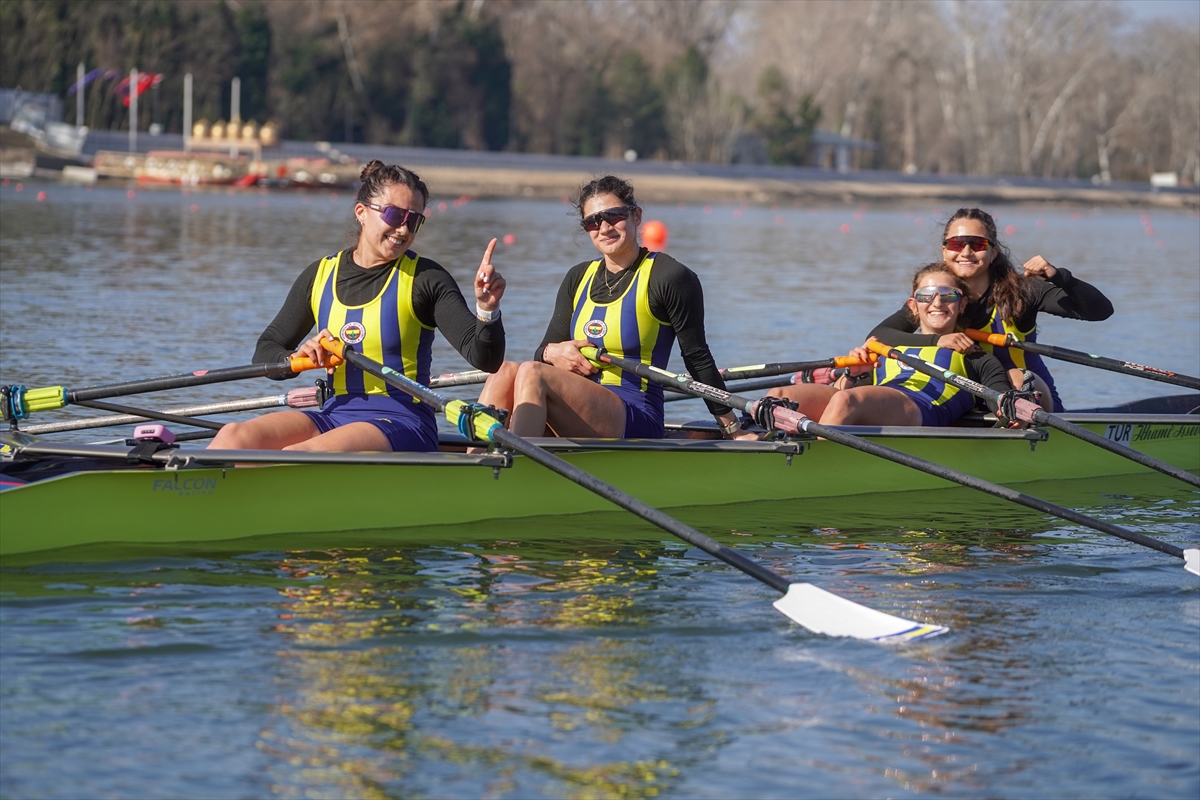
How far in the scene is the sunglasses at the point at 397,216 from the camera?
6.56 metres

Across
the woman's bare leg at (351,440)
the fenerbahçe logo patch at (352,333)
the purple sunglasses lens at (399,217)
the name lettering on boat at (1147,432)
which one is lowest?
the name lettering on boat at (1147,432)

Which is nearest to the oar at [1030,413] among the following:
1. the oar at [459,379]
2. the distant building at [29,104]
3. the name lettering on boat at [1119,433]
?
the name lettering on boat at [1119,433]

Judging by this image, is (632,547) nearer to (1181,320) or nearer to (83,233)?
(1181,320)

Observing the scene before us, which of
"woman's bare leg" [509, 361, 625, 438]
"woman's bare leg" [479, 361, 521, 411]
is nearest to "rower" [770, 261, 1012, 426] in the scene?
"woman's bare leg" [509, 361, 625, 438]

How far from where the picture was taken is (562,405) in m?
7.41

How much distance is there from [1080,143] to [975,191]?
53.8 ft

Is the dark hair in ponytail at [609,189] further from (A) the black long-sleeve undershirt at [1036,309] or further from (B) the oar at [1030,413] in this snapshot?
(A) the black long-sleeve undershirt at [1036,309]

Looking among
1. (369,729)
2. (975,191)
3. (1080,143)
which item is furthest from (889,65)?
(369,729)

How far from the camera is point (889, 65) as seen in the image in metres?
86.5

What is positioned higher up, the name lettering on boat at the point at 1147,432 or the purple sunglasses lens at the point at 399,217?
the purple sunglasses lens at the point at 399,217

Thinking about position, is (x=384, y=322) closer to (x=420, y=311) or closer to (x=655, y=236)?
(x=420, y=311)

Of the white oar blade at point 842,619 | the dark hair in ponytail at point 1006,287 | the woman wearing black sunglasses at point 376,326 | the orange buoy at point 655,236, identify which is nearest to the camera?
the white oar blade at point 842,619

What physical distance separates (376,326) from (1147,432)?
5.13 metres

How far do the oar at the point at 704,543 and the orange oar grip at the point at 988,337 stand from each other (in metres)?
2.98
